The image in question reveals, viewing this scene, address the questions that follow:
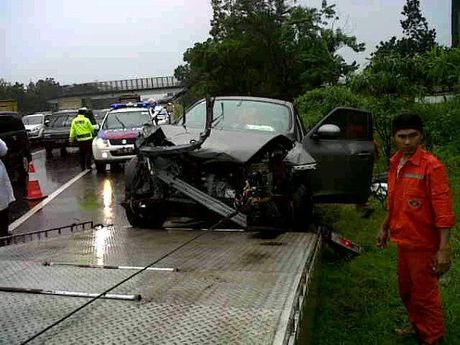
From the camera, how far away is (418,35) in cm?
8838

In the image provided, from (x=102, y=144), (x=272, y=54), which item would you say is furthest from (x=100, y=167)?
(x=272, y=54)

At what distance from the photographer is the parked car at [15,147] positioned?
13109 millimetres

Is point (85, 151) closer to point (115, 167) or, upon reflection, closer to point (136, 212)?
point (115, 167)

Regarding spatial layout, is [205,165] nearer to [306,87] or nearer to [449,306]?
[449,306]

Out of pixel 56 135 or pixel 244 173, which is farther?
pixel 56 135

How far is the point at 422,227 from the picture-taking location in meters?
3.71

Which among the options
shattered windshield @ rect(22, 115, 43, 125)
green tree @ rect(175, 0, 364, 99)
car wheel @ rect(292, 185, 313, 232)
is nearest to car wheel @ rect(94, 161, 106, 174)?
car wheel @ rect(292, 185, 313, 232)

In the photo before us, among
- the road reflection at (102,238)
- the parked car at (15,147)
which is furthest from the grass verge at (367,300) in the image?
the parked car at (15,147)

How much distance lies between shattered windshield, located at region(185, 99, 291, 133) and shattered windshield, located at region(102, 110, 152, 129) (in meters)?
9.09

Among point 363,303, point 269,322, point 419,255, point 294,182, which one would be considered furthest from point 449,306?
point 269,322

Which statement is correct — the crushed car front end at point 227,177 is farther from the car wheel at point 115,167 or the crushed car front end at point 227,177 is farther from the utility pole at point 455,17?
the utility pole at point 455,17

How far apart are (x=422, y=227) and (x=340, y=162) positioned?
9.57ft

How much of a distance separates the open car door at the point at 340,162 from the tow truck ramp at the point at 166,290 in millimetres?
1740

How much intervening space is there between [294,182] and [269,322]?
3159 mm
